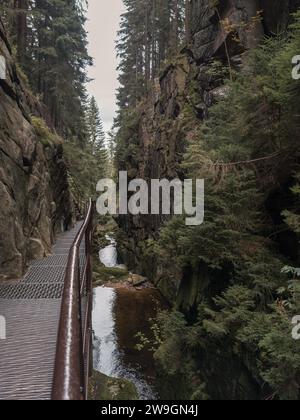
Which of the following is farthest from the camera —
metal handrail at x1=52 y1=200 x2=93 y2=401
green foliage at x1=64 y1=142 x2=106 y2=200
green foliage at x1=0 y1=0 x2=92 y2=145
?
green foliage at x1=64 y1=142 x2=106 y2=200

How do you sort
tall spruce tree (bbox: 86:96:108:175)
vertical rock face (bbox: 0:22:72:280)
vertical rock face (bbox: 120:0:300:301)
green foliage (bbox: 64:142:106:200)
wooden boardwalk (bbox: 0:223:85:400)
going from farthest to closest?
tall spruce tree (bbox: 86:96:108:175) → green foliage (bbox: 64:142:106:200) → vertical rock face (bbox: 120:0:300:301) → vertical rock face (bbox: 0:22:72:280) → wooden boardwalk (bbox: 0:223:85:400)

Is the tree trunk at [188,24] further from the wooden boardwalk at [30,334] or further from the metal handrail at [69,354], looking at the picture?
the metal handrail at [69,354]

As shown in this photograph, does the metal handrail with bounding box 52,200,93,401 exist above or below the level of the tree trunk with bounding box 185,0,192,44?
below

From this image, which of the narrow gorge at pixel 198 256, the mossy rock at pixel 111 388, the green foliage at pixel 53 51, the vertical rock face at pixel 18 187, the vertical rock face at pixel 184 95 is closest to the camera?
the narrow gorge at pixel 198 256

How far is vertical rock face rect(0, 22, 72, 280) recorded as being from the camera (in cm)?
679

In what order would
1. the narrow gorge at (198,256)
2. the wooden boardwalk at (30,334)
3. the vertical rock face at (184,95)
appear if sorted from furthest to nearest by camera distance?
the vertical rock face at (184,95) → the narrow gorge at (198,256) → the wooden boardwalk at (30,334)

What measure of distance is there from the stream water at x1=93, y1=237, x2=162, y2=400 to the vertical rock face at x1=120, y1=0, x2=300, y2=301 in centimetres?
162

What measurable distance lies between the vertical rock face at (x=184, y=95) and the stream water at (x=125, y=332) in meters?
1.62

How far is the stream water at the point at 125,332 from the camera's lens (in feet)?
42.3

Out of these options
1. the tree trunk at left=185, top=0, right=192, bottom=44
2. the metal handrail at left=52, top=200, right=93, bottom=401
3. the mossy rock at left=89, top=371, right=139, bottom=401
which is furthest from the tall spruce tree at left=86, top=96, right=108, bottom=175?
the metal handrail at left=52, top=200, right=93, bottom=401

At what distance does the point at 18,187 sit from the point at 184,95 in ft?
44.1

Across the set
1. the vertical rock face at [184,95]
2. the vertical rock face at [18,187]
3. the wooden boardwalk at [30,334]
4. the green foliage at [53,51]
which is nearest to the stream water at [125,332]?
the vertical rock face at [184,95]

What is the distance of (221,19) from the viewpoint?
50.3 ft

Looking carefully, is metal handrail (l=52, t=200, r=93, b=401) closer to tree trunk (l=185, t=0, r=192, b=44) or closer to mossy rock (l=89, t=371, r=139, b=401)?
mossy rock (l=89, t=371, r=139, b=401)
